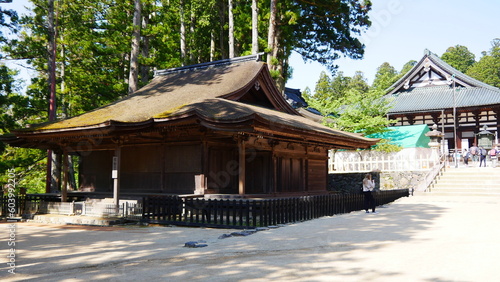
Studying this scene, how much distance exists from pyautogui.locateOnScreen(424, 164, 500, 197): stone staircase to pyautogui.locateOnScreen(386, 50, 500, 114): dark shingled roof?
53.6 feet

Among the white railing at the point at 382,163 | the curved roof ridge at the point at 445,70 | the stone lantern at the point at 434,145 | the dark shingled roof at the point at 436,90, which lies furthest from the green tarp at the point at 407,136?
the curved roof ridge at the point at 445,70

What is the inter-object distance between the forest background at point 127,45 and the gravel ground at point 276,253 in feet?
42.1

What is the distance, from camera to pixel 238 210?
39.8 feet

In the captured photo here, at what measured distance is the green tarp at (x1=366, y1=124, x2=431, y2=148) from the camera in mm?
31484

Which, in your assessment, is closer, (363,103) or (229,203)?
(229,203)

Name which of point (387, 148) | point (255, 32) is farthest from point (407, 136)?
point (255, 32)

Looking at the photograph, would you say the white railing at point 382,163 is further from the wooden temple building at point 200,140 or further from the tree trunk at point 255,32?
the tree trunk at point 255,32

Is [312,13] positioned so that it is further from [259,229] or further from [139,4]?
[259,229]

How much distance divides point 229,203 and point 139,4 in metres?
14.1

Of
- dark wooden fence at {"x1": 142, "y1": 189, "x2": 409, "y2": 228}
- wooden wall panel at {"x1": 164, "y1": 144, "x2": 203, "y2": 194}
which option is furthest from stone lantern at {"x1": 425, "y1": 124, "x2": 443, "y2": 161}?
wooden wall panel at {"x1": 164, "y1": 144, "x2": 203, "y2": 194}

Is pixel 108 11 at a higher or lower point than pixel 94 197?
higher

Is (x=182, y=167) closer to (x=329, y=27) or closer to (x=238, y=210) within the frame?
(x=238, y=210)

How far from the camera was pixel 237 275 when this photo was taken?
610cm

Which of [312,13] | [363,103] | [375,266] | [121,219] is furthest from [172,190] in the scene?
[363,103]
